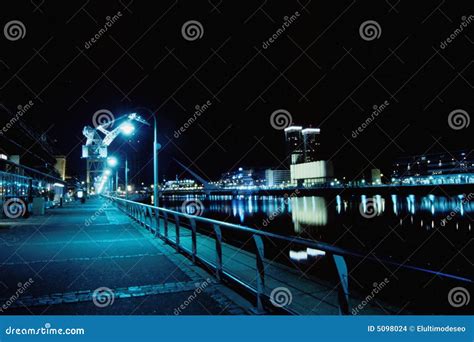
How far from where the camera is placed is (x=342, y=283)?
326 centimetres

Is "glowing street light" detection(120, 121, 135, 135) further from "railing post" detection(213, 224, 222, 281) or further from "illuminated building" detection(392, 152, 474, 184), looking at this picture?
"illuminated building" detection(392, 152, 474, 184)

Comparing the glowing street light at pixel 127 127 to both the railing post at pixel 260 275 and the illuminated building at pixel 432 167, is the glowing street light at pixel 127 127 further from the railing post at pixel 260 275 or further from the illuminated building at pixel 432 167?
the illuminated building at pixel 432 167

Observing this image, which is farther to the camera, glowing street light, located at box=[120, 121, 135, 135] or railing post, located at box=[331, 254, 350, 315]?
glowing street light, located at box=[120, 121, 135, 135]

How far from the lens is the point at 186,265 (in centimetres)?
693

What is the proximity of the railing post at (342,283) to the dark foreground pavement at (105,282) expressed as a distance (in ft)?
4.80

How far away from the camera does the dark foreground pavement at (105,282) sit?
442 cm

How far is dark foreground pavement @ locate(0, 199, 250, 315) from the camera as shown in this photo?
174 inches

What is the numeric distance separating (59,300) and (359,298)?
3956 mm

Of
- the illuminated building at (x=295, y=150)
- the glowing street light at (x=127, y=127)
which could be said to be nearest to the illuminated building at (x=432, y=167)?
the illuminated building at (x=295, y=150)

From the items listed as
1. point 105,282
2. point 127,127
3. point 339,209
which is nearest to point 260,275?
point 105,282

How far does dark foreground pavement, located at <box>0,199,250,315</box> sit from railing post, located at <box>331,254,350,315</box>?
1463 millimetres

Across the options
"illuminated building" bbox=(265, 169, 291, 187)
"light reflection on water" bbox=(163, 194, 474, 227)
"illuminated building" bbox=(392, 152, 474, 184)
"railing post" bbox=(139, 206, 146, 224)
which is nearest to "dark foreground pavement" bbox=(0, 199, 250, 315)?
"railing post" bbox=(139, 206, 146, 224)

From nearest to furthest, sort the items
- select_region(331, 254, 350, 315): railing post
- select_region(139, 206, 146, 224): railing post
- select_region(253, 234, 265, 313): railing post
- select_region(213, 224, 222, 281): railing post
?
select_region(331, 254, 350, 315): railing post → select_region(253, 234, 265, 313): railing post → select_region(213, 224, 222, 281): railing post → select_region(139, 206, 146, 224): railing post

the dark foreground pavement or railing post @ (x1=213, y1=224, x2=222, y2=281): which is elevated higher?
railing post @ (x1=213, y1=224, x2=222, y2=281)
